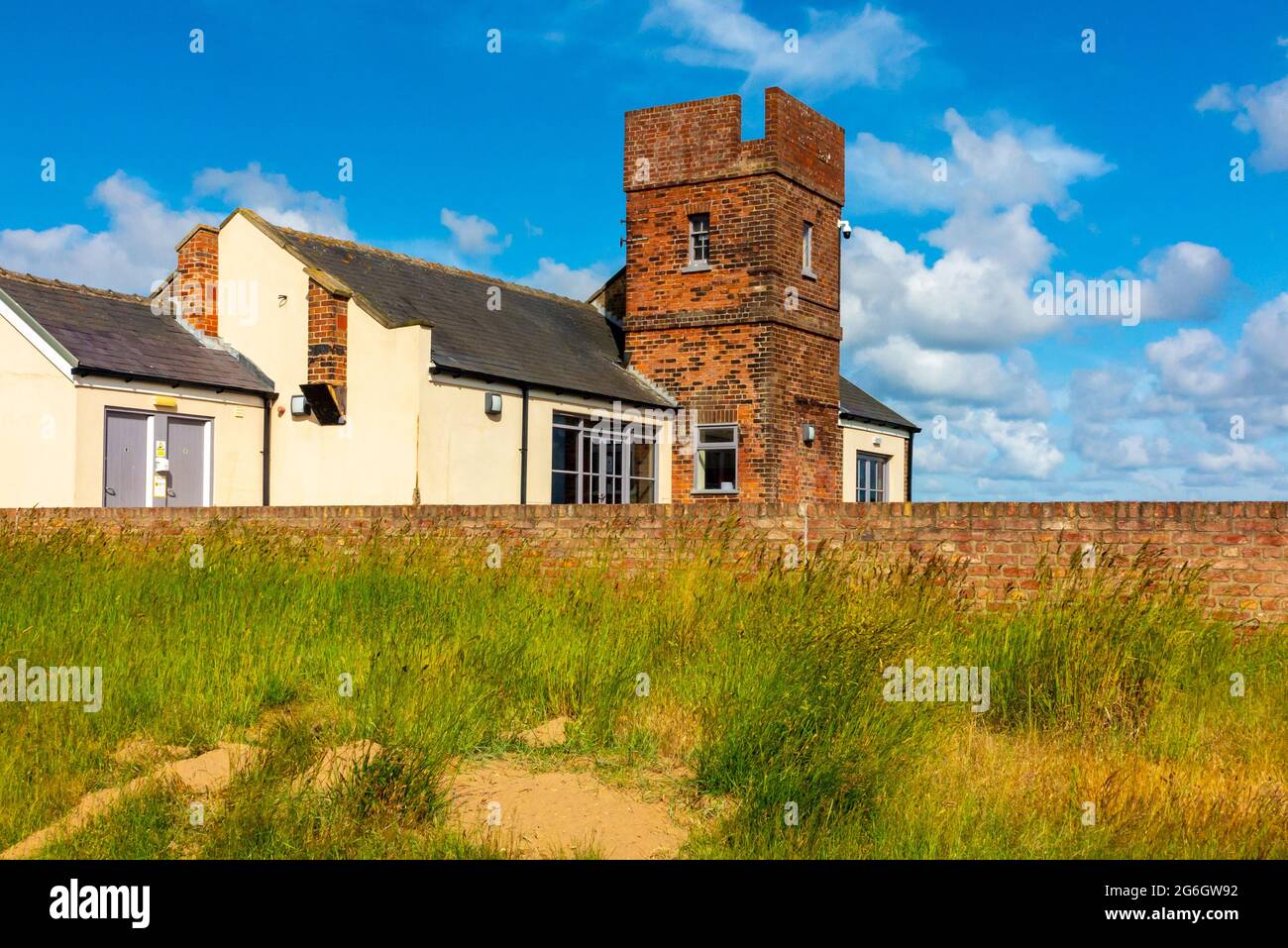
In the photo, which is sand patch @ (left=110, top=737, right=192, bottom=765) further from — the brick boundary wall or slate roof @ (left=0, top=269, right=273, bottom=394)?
slate roof @ (left=0, top=269, right=273, bottom=394)

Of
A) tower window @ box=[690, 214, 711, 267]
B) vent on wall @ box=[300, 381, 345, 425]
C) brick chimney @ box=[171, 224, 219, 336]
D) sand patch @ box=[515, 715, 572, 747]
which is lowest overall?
sand patch @ box=[515, 715, 572, 747]

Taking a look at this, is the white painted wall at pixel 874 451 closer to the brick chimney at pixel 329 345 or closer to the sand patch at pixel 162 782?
the brick chimney at pixel 329 345

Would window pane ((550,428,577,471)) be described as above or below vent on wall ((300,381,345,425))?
below

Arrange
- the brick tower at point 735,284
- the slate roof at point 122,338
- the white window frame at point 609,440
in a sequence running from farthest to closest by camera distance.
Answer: the brick tower at point 735,284 < the white window frame at point 609,440 < the slate roof at point 122,338

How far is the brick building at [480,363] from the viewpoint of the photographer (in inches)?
725

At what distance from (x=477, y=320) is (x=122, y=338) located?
6167 millimetres

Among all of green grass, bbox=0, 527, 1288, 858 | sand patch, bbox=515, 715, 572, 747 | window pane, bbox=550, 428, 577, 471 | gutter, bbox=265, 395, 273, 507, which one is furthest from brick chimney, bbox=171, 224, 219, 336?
sand patch, bbox=515, 715, 572, 747

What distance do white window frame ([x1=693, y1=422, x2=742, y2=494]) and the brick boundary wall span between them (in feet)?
35.3

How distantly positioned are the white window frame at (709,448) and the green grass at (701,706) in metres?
12.9

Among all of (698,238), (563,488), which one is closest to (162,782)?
(563,488)

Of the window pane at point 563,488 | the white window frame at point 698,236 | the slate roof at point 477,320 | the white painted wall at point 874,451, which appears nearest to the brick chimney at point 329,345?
the slate roof at point 477,320

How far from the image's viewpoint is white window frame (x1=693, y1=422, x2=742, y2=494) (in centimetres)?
2298

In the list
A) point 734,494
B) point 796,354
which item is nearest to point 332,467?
point 734,494

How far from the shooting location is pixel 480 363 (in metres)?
19.5
